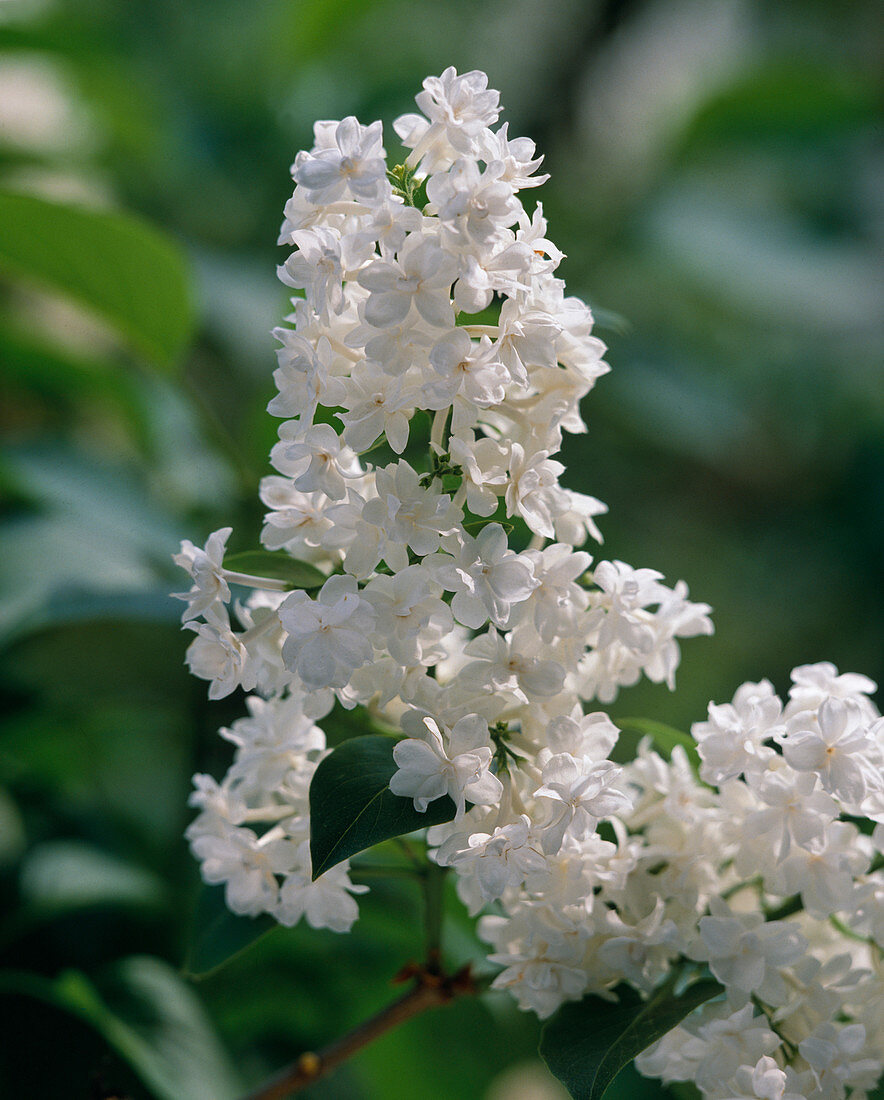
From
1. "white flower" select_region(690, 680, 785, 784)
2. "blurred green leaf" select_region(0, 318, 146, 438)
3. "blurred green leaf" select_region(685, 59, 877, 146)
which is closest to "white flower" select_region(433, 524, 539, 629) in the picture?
"white flower" select_region(690, 680, 785, 784)

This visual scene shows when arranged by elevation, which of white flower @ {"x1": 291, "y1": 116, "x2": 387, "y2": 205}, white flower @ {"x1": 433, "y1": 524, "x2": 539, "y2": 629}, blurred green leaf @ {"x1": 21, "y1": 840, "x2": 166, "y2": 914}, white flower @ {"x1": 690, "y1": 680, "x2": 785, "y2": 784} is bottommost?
white flower @ {"x1": 690, "y1": 680, "x2": 785, "y2": 784}

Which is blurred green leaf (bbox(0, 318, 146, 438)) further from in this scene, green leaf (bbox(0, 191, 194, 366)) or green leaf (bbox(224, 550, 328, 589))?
green leaf (bbox(224, 550, 328, 589))

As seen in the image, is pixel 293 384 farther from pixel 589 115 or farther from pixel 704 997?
pixel 589 115

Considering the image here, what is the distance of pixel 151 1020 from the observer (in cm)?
67

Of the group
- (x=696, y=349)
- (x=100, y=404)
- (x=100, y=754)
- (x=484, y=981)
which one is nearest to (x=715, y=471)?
(x=696, y=349)

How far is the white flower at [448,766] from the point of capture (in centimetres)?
37

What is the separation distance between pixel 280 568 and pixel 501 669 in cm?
11

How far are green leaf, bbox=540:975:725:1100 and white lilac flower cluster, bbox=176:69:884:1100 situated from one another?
0.04 feet

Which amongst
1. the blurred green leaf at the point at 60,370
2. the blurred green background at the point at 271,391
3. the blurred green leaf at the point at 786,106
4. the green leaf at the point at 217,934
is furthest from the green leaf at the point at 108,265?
the blurred green leaf at the point at 786,106

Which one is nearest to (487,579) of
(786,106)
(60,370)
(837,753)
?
(837,753)

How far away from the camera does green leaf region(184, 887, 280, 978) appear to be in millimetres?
456

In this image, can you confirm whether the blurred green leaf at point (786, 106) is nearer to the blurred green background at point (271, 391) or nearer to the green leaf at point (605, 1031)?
the blurred green background at point (271, 391)

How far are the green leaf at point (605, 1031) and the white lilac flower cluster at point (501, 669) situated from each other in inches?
0.4

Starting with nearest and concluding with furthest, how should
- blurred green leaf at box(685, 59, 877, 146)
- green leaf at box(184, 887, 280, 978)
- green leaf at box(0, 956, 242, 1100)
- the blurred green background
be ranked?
green leaf at box(184, 887, 280, 978), green leaf at box(0, 956, 242, 1100), the blurred green background, blurred green leaf at box(685, 59, 877, 146)
